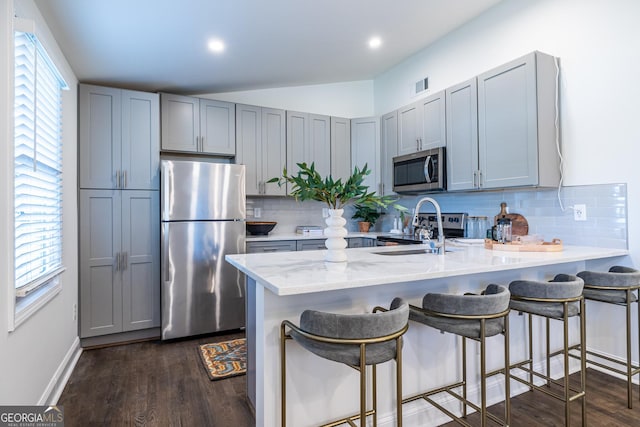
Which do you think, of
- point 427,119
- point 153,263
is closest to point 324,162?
point 427,119

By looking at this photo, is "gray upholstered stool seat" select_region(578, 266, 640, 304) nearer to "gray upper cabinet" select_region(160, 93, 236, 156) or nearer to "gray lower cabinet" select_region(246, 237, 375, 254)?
"gray lower cabinet" select_region(246, 237, 375, 254)

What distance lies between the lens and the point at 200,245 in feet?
10.8

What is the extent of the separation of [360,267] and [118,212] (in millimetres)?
2532

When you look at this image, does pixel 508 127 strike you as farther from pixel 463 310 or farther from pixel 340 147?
pixel 340 147

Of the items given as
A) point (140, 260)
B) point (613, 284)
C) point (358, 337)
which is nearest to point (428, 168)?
point (613, 284)

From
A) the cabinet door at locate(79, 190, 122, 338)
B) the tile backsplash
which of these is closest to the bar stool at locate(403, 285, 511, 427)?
the tile backsplash

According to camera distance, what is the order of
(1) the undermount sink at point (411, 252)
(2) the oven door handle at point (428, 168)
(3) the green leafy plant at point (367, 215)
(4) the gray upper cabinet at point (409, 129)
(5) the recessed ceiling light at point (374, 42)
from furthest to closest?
(3) the green leafy plant at point (367, 215) < (4) the gray upper cabinet at point (409, 129) < (2) the oven door handle at point (428, 168) < (5) the recessed ceiling light at point (374, 42) < (1) the undermount sink at point (411, 252)

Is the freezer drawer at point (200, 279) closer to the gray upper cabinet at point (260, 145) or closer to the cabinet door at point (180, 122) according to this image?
the gray upper cabinet at point (260, 145)

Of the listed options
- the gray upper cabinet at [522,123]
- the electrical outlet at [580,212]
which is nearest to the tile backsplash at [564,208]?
the electrical outlet at [580,212]

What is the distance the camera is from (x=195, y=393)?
7.48ft

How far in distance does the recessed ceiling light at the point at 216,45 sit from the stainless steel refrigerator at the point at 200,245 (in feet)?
A: 3.25

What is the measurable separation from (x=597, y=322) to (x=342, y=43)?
10.3 feet

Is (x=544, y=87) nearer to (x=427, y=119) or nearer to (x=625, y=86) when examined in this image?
(x=625, y=86)

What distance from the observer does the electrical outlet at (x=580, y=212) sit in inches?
103
